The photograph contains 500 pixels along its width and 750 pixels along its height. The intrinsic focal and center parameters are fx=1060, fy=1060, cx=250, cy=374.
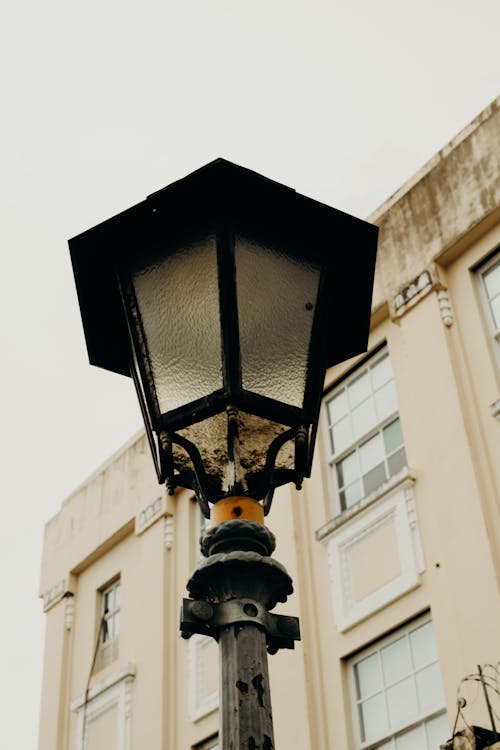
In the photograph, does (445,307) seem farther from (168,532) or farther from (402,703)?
(168,532)

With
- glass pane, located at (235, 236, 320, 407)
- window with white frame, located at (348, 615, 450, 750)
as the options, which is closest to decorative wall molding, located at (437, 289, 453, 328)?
window with white frame, located at (348, 615, 450, 750)

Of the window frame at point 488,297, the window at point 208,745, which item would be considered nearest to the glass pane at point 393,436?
the window frame at point 488,297

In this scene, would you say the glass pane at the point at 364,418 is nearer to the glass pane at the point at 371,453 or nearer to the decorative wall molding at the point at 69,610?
the glass pane at the point at 371,453

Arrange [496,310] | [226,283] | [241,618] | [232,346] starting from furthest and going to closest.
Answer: [496,310] < [226,283] < [232,346] < [241,618]

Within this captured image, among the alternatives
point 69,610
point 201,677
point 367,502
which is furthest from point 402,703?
point 69,610

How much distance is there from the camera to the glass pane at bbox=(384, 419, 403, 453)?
11.6 m

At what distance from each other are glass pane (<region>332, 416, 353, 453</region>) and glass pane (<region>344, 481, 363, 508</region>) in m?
0.51

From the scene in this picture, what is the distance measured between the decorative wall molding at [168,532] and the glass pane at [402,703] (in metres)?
5.27

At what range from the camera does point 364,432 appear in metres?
12.1

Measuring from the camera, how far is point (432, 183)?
40.1ft

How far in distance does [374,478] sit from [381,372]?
1344mm

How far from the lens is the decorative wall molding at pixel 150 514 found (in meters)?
15.2

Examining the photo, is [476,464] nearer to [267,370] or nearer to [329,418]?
[329,418]

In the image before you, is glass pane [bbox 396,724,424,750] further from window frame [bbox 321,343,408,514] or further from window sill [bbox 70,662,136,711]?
window sill [bbox 70,662,136,711]
